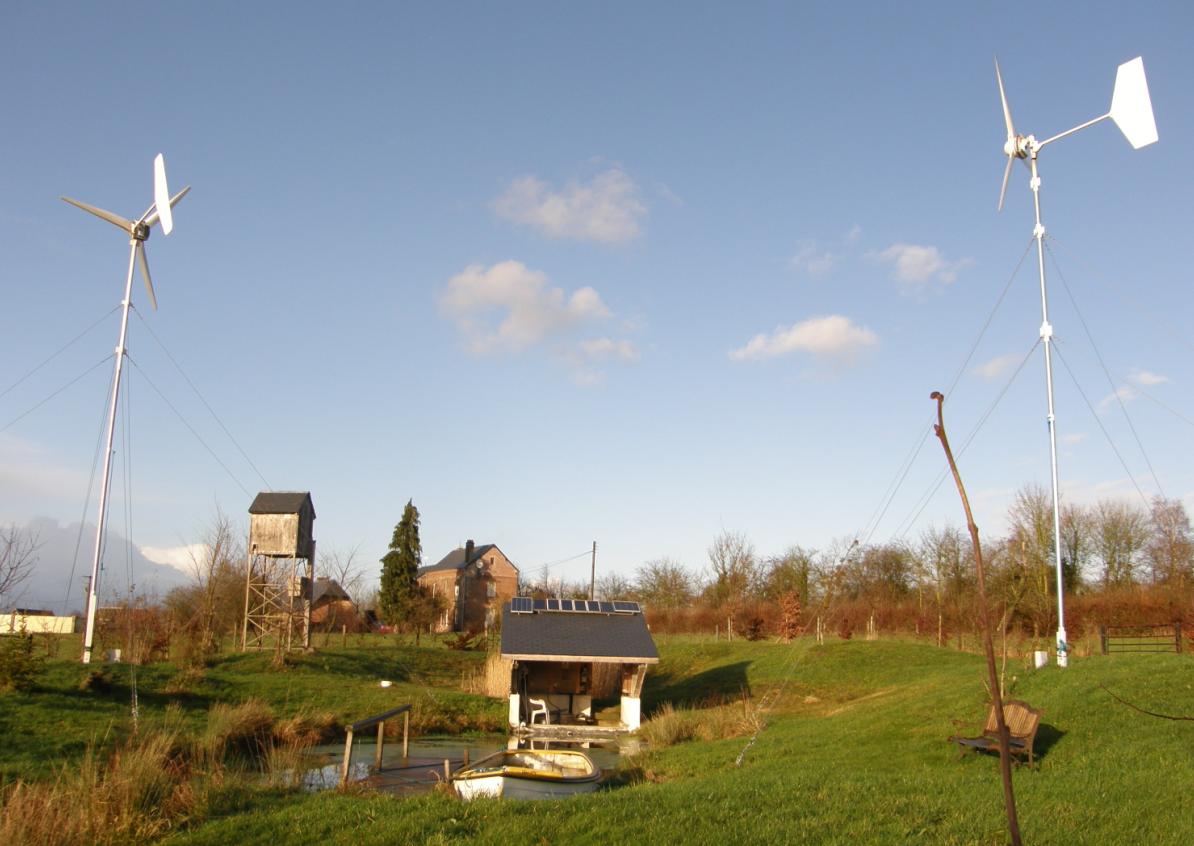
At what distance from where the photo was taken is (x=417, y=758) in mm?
20984

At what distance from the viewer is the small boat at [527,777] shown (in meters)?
13.9

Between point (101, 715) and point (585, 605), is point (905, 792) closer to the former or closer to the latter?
point (101, 715)

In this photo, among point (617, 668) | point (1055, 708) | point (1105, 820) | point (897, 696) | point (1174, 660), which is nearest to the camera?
point (1105, 820)

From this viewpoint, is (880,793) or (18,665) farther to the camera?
(18,665)

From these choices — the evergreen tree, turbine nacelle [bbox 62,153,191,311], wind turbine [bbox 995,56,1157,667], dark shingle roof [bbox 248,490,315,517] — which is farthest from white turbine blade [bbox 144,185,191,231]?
the evergreen tree

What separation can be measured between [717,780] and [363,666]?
868 inches

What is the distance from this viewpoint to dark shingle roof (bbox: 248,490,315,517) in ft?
118

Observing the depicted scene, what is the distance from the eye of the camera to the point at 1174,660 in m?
19.6

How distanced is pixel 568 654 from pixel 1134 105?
18.6 m

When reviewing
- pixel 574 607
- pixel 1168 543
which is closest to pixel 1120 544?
pixel 1168 543

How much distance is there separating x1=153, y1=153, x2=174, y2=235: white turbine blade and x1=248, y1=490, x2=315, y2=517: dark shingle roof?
12482 millimetres

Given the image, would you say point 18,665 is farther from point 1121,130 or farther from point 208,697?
point 1121,130

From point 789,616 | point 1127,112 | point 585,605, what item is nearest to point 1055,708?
point 1127,112

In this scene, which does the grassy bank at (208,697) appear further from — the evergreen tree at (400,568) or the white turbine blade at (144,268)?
the evergreen tree at (400,568)
